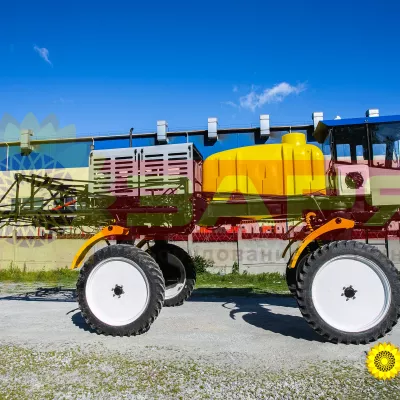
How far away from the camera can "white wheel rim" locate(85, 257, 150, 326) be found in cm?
461

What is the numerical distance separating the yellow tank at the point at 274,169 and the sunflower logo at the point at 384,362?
7.07 ft

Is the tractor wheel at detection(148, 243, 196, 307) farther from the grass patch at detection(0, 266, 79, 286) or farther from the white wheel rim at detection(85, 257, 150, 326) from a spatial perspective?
the grass patch at detection(0, 266, 79, 286)

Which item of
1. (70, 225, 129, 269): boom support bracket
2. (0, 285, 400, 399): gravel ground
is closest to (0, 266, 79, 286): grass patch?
(0, 285, 400, 399): gravel ground

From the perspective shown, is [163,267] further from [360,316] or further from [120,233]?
[360,316]

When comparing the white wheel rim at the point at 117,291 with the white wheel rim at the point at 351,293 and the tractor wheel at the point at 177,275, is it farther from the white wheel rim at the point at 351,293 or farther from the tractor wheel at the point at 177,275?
the white wheel rim at the point at 351,293

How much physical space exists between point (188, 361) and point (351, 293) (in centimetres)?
195

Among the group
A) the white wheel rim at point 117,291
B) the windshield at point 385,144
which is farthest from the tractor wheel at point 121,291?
the windshield at point 385,144

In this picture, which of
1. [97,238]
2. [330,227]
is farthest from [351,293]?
[97,238]

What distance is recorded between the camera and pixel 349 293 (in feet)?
13.6

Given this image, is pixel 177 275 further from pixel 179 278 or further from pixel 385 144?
pixel 385 144

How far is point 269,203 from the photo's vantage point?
498 centimetres

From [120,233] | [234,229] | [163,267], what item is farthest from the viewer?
[234,229]

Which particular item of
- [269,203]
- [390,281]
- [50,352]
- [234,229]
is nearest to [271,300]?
[269,203]

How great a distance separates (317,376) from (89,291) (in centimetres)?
292
